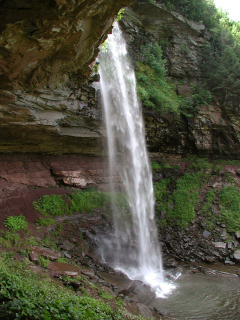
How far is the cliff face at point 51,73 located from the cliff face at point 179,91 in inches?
231

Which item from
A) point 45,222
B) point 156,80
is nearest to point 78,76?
point 45,222

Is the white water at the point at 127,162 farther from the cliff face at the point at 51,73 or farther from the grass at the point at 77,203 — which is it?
the cliff face at the point at 51,73

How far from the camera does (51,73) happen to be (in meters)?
8.88

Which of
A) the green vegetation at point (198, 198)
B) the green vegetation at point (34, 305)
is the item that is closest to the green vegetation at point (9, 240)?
the green vegetation at point (34, 305)

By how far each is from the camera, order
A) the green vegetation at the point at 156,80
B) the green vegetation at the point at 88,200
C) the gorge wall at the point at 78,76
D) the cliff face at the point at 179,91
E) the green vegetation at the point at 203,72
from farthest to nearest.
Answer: the cliff face at the point at 179,91 → the green vegetation at the point at 203,72 → the green vegetation at the point at 156,80 → the green vegetation at the point at 88,200 → the gorge wall at the point at 78,76

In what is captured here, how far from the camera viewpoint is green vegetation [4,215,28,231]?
9.12 m

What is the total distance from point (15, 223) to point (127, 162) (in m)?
7.58

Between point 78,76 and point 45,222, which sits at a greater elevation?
point 78,76

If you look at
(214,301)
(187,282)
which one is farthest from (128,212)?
Answer: (214,301)

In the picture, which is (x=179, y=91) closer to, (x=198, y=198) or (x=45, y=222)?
(x=198, y=198)

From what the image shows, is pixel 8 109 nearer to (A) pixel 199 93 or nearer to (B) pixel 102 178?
(B) pixel 102 178

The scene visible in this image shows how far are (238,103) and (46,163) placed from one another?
49.4 ft

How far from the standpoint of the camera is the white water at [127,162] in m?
11.3

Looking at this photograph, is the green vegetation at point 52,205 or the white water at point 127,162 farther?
the white water at point 127,162
